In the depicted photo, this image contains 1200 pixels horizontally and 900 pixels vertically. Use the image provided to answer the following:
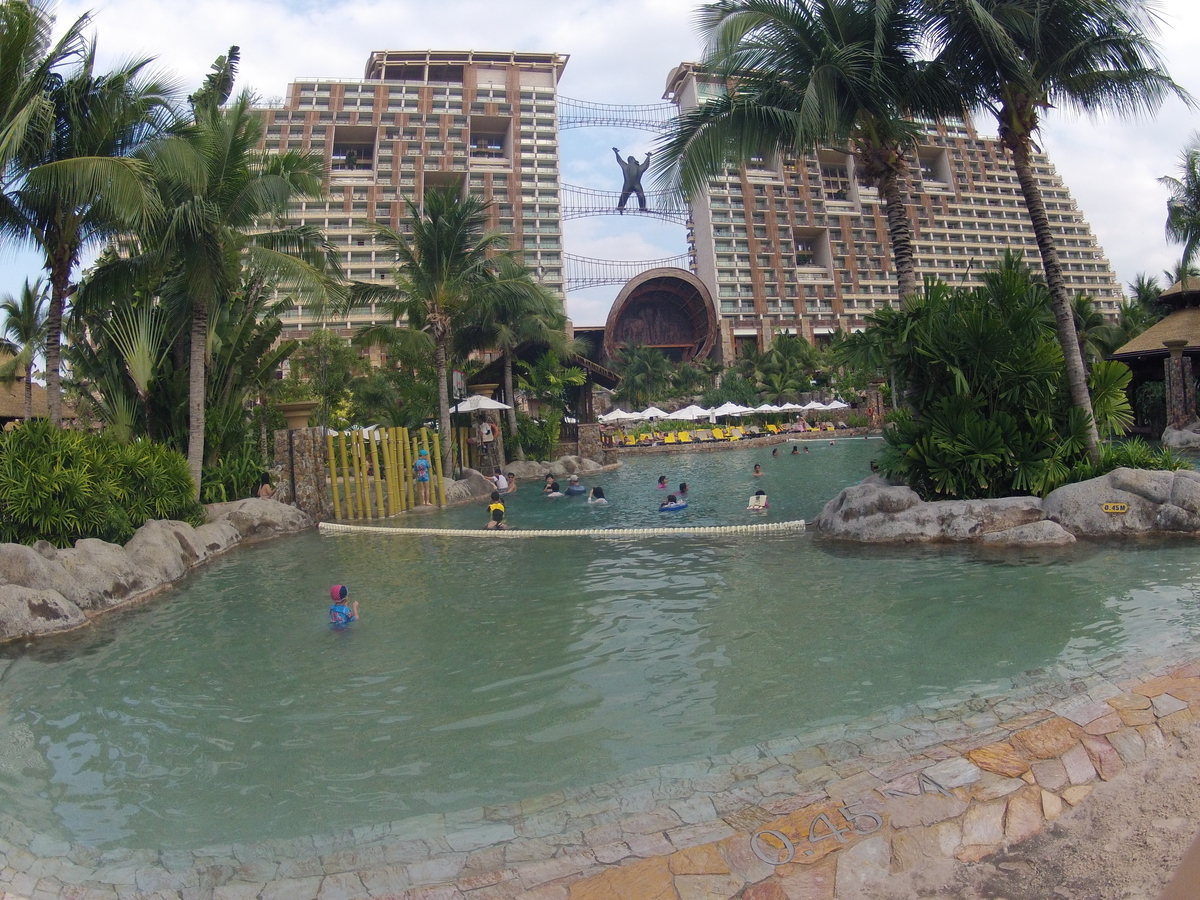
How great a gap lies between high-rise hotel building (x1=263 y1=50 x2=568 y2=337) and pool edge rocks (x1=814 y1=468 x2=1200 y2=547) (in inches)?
2229

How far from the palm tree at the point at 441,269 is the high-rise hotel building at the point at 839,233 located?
45108 millimetres

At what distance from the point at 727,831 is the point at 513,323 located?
22.8 meters

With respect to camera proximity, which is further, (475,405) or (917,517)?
(475,405)

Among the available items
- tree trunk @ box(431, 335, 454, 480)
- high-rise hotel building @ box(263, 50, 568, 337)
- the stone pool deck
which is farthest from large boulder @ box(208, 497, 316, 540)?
high-rise hotel building @ box(263, 50, 568, 337)

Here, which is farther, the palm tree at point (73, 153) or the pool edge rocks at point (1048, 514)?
the palm tree at point (73, 153)

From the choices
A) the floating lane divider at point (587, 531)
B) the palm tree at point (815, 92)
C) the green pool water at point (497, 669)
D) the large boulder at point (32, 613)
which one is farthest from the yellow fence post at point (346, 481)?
the palm tree at point (815, 92)

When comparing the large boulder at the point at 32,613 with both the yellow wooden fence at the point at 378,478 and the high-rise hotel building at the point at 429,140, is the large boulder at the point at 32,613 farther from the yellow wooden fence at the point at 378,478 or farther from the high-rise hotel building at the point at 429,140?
the high-rise hotel building at the point at 429,140

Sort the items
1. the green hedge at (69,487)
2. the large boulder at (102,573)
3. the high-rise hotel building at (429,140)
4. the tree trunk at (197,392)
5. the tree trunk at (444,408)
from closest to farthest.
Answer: the large boulder at (102,573), the green hedge at (69,487), the tree trunk at (197,392), the tree trunk at (444,408), the high-rise hotel building at (429,140)

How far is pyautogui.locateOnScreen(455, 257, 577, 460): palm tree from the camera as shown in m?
21.3

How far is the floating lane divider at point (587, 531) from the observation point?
11.6 m

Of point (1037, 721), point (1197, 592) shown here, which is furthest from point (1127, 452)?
point (1037, 721)

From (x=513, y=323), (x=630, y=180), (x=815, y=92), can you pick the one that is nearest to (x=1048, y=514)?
(x=815, y=92)

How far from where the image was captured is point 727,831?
11.0 ft

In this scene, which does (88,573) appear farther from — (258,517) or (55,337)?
(258,517)
